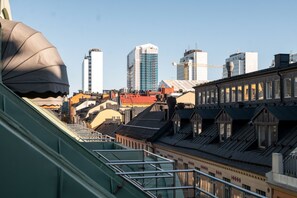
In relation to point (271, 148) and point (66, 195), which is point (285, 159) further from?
point (66, 195)

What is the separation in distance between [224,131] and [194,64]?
149 meters

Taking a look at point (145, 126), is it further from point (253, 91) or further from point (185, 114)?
point (253, 91)

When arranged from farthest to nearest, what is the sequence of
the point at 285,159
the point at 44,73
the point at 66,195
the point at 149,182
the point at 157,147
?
1. the point at 157,147
2. the point at 285,159
3. the point at 44,73
4. the point at 149,182
5. the point at 66,195

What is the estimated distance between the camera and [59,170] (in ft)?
10.2

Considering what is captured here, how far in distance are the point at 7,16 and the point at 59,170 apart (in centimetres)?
1516

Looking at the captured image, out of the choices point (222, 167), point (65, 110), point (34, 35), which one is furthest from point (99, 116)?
point (34, 35)

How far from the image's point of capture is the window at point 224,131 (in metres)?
27.8

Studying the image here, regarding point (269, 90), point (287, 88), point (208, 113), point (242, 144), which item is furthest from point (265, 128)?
point (208, 113)

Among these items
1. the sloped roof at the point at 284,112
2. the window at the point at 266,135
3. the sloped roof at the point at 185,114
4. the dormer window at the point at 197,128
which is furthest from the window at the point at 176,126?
the sloped roof at the point at 284,112

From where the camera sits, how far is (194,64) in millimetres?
175875

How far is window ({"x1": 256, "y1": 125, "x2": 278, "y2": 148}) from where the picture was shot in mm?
22766

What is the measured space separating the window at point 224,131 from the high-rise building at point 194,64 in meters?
143

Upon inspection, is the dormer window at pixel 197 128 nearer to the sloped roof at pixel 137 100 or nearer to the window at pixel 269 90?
the window at pixel 269 90

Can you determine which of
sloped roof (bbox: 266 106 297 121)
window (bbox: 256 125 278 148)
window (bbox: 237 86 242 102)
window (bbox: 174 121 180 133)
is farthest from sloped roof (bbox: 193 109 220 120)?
sloped roof (bbox: 266 106 297 121)
